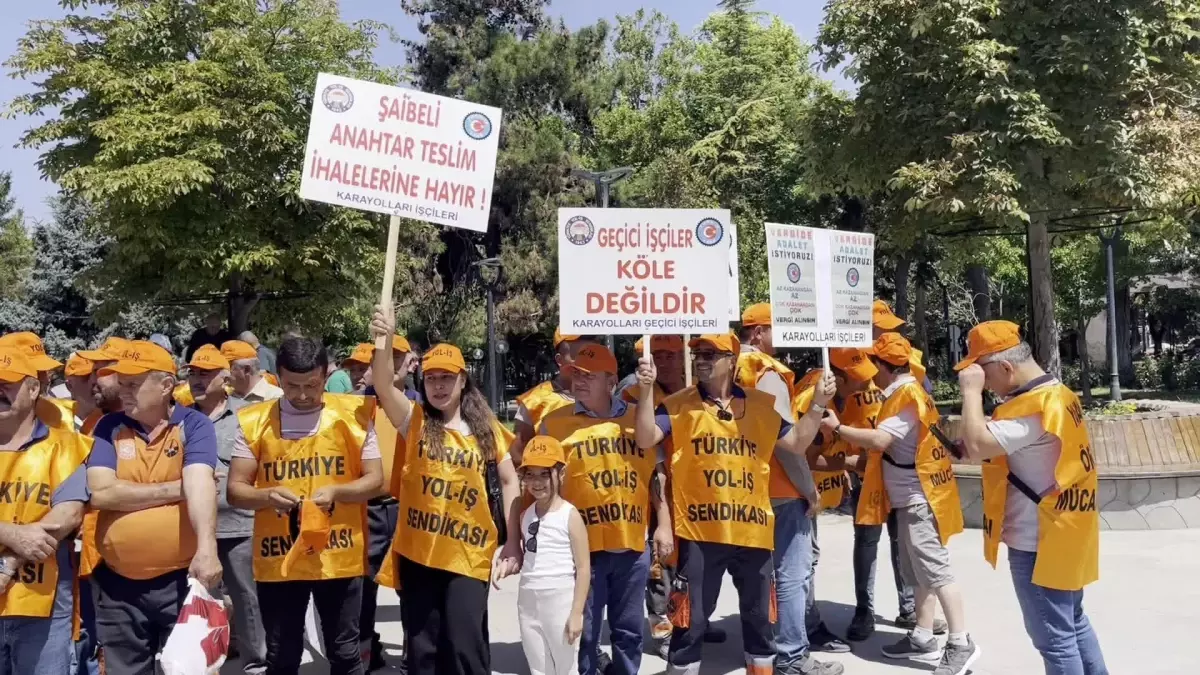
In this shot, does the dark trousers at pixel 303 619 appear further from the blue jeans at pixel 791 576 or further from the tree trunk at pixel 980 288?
the tree trunk at pixel 980 288

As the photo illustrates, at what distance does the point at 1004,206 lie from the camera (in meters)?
11.8

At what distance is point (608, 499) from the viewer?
4.97 metres

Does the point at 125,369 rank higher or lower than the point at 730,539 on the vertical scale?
higher

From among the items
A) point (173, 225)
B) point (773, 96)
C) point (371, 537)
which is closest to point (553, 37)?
point (773, 96)

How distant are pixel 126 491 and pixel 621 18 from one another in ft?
134

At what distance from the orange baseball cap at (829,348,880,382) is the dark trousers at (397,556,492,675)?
9.10 ft

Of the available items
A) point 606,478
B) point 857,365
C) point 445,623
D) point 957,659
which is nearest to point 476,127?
point 606,478

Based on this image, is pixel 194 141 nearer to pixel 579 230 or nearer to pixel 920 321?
pixel 579 230

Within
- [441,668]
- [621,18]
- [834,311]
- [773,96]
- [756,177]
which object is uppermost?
[621,18]

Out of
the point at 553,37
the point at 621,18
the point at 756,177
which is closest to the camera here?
the point at 756,177

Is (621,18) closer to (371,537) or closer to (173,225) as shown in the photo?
(173,225)

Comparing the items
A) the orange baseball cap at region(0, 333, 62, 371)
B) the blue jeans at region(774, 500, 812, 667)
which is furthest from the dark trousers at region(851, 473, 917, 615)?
the orange baseball cap at region(0, 333, 62, 371)

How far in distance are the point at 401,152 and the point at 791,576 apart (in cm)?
311

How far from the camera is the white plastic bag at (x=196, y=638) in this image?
4.05 metres
